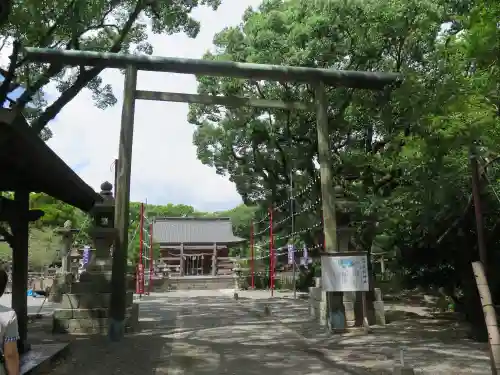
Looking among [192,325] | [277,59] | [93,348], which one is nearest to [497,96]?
[93,348]

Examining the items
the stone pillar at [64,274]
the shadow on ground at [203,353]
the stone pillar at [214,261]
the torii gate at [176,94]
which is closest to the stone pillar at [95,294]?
the shadow on ground at [203,353]

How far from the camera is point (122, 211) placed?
9.15 m

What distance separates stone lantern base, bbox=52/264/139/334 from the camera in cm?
951

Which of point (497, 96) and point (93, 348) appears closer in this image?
point (497, 96)

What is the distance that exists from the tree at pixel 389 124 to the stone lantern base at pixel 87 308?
590 cm

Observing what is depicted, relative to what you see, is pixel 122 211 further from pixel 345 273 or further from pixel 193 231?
pixel 193 231

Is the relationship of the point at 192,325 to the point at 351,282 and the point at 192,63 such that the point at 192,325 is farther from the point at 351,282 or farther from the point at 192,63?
the point at 192,63

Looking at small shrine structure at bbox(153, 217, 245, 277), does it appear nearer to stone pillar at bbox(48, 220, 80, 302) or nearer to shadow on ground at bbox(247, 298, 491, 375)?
stone pillar at bbox(48, 220, 80, 302)

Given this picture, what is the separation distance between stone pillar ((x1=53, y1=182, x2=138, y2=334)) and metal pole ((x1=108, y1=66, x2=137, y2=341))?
0.31 metres

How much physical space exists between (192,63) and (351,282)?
5.35 m

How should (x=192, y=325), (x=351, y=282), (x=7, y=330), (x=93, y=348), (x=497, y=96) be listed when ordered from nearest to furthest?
(x=7, y=330)
(x=497, y=96)
(x=93, y=348)
(x=351, y=282)
(x=192, y=325)

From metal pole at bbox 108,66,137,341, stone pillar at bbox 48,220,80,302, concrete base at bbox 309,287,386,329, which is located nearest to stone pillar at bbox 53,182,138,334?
metal pole at bbox 108,66,137,341

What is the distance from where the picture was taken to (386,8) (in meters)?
11.6

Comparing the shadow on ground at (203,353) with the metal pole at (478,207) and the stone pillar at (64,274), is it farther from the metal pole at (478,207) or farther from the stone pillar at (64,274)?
the stone pillar at (64,274)
